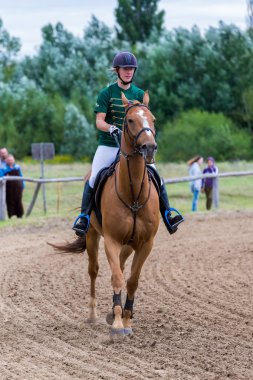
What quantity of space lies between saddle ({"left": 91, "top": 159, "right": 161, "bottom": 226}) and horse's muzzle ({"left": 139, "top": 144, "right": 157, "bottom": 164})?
3.51 feet

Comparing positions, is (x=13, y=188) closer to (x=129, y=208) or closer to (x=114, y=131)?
(x=114, y=131)

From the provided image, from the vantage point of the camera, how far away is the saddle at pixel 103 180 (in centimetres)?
867

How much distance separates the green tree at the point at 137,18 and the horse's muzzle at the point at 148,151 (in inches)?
2863

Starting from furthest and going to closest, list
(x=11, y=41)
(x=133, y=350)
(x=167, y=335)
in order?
(x=11, y=41)
(x=167, y=335)
(x=133, y=350)

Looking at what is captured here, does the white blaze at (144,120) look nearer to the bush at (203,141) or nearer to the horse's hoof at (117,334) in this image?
the horse's hoof at (117,334)

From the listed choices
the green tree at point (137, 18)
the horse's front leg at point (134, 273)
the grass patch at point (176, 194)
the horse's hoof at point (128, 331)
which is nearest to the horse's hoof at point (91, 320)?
the horse's front leg at point (134, 273)

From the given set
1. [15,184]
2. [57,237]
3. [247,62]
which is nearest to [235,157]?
[247,62]

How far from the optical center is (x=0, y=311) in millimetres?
9359

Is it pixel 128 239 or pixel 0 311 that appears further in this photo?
pixel 0 311

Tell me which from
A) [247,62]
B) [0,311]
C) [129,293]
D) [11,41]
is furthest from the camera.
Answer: [11,41]

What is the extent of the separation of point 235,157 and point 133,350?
37.2m

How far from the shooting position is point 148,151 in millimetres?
7465

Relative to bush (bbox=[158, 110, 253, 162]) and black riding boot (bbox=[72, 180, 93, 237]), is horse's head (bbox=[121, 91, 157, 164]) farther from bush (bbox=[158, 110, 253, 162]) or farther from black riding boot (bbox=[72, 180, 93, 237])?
bush (bbox=[158, 110, 253, 162])

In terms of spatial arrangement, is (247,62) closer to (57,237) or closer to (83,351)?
(57,237)
